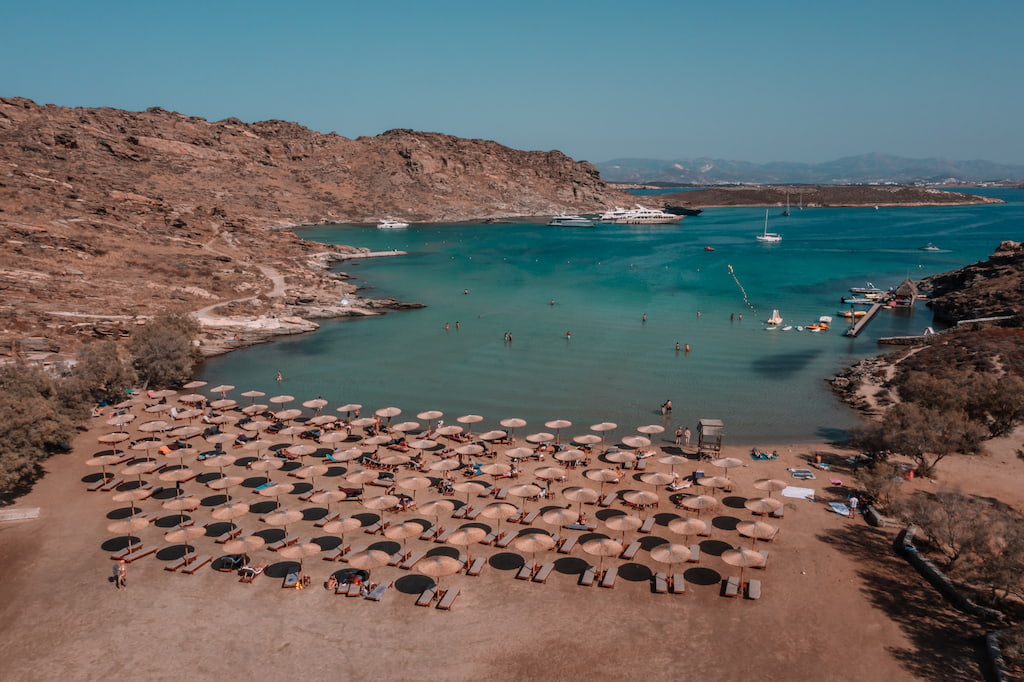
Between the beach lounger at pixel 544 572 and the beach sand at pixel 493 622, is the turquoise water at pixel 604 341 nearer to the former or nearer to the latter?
the beach sand at pixel 493 622

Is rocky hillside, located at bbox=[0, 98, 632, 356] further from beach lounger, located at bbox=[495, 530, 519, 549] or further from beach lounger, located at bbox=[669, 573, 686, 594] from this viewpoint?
beach lounger, located at bbox=[669, 573, 686, 594]

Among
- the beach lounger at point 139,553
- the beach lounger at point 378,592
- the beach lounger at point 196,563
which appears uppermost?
the beach lounger at point 139,553

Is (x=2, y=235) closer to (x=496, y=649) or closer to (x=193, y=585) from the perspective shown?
(x=193, y=585)

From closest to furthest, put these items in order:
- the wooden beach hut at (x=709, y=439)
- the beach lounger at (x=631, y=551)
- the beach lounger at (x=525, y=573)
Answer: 1. the beach lounger at (x=525, y=573)
2. the beach lounger at (x=631, y=551)
3. the wooden beach hut at (x=709, y=439)

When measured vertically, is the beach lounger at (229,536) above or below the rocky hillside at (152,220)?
below

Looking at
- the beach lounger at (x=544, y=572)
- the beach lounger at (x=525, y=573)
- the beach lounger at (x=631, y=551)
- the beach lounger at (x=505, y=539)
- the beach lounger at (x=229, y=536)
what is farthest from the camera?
the beach lounger at (x=229, y=536)

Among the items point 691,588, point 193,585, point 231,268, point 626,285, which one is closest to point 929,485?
point 691,588

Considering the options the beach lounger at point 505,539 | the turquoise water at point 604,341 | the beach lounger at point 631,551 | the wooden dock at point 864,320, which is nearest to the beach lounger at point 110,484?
the turquoise water at point 604,341
